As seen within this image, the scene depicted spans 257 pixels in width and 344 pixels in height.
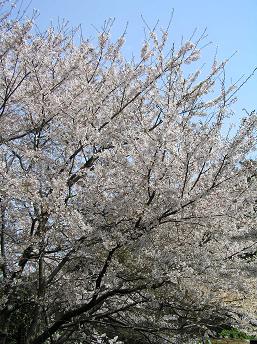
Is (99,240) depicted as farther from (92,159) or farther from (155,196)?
(92,159)

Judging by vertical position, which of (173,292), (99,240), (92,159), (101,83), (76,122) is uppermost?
(101,83)

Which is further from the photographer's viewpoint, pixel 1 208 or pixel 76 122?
pixel 76 122

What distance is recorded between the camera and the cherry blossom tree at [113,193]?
4457 millimetres

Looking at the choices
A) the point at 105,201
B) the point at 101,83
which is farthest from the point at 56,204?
the point at 101,83

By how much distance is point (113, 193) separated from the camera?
4.90 m

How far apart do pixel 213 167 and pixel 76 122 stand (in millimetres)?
2182

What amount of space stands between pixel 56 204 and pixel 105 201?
2.17ft

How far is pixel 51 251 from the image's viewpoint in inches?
194

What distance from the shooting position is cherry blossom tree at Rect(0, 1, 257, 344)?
175 inches

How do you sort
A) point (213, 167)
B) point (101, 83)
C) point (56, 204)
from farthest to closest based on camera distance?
point (101, 83)
point (213, 167)
point (56, 204)

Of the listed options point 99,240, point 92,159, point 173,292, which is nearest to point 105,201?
point 99,240

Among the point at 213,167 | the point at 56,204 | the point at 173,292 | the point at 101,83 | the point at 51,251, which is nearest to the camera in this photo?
the point at 56,204

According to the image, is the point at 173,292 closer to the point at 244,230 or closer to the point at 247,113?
the point at 244,230

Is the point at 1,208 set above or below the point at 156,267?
above
